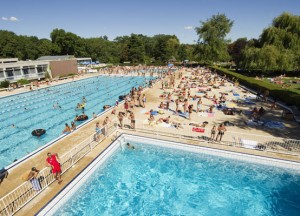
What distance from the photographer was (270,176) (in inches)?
415

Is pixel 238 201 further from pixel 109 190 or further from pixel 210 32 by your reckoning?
pixel 210 32

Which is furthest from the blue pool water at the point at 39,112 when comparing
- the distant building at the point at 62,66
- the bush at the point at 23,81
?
the distant building at the point at 62,66

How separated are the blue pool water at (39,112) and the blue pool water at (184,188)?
6.78 m

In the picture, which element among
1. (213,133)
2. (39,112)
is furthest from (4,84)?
(213,133)

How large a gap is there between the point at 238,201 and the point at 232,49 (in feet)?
311

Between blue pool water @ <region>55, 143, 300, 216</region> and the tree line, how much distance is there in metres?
29.0

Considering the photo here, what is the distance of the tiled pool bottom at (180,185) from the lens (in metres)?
8.83

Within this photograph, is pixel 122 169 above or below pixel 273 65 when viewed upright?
below

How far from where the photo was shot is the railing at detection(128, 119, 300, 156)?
11.4 m

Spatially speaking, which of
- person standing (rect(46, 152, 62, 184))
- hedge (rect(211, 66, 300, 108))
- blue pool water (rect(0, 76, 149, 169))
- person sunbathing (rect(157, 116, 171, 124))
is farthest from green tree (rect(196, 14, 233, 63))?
person standing (rect(46, 152, 62, 184))

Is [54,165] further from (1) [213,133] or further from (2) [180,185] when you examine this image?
(1) [213,133]

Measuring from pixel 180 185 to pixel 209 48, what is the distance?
55.1 m

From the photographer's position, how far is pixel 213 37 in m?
58.2

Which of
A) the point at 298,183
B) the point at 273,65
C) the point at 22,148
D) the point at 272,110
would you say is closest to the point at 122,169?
the point at 22,148
